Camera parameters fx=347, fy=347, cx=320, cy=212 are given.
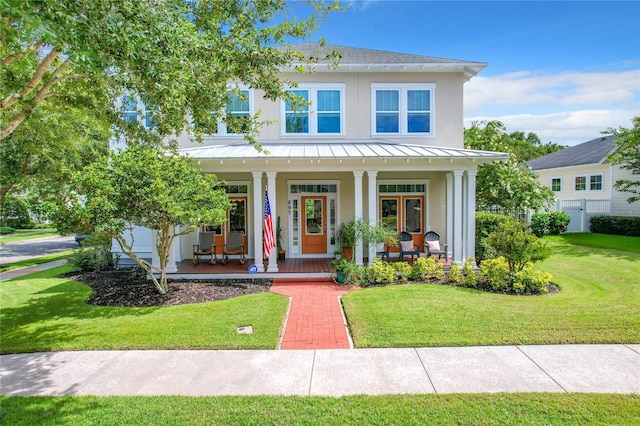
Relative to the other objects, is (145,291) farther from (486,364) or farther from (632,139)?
(632,139)

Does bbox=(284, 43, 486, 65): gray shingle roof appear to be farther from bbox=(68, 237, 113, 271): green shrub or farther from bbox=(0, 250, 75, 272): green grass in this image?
bbox=(0, 250, 75, 272): green grass

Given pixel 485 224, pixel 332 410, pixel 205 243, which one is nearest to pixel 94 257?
pixel 205 243

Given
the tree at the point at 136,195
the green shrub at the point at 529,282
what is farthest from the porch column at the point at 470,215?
the tree at the point at 136,195

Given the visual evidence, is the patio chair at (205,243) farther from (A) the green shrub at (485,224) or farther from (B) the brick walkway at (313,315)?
(A) the green shrub at (485,224)

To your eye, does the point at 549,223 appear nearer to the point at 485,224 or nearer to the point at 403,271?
the point at 485,224

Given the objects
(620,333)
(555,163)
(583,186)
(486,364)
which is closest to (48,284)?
(486,364)

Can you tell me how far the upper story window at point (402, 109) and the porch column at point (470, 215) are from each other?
2.80m

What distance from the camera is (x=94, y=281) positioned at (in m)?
11.0

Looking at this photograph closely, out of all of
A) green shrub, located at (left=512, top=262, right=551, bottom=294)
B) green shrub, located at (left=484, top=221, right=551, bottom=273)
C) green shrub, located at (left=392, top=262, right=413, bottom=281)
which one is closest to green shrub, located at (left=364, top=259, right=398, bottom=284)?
green shrub, located at (left=392, top=262, right=413, bottom=281)

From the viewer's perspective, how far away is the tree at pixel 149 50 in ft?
14.0

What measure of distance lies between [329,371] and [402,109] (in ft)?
35.1

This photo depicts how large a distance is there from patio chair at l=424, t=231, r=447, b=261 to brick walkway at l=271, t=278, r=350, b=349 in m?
3.87

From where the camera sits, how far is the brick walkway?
19.9 ft

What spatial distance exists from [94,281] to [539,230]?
19.5 m
